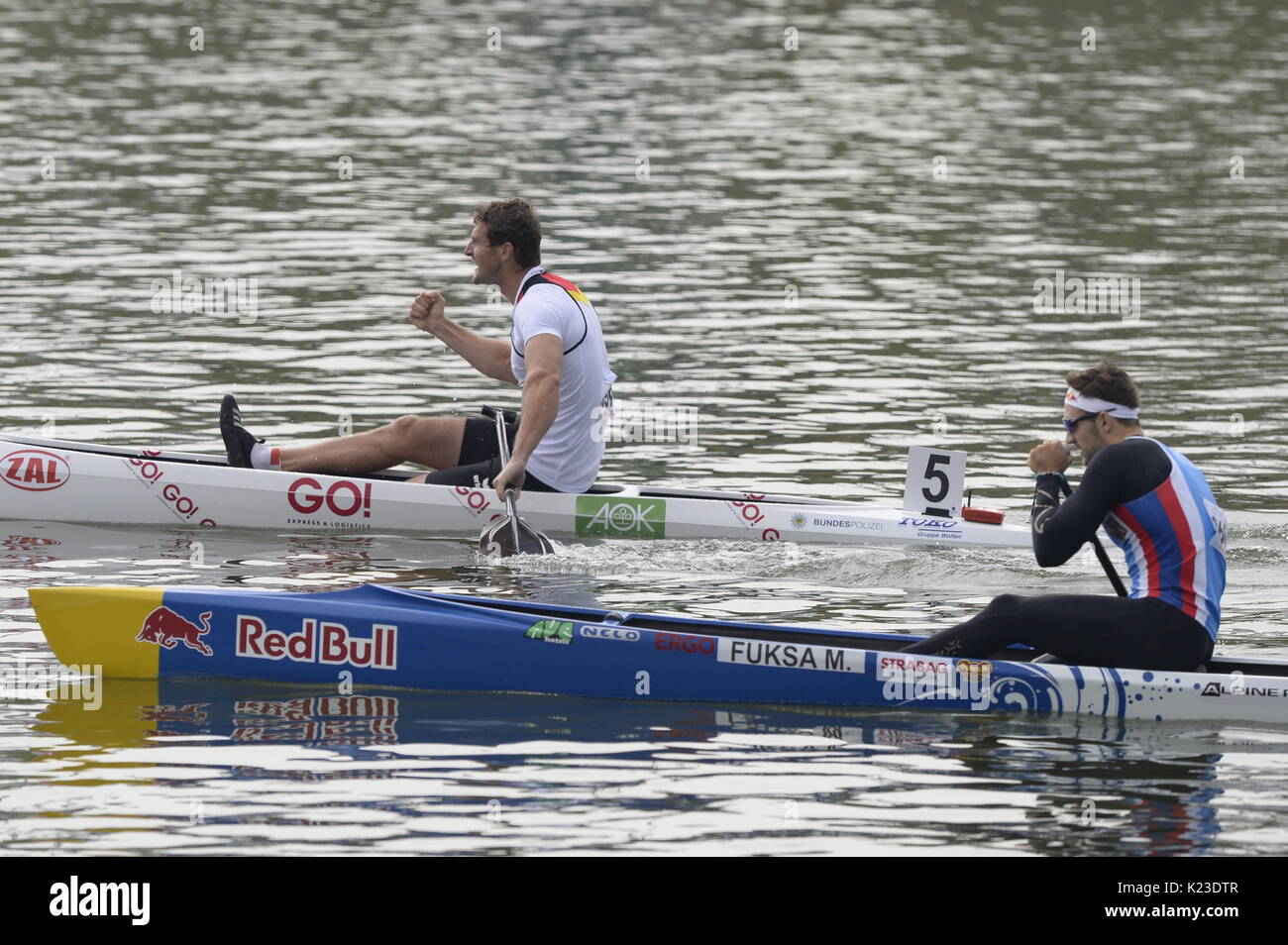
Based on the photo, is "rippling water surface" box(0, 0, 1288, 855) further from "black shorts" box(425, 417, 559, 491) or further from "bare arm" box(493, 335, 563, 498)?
"bare arm" box(493, 335, 563, 498)

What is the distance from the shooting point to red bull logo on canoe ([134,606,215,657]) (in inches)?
410

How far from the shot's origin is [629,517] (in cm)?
1362

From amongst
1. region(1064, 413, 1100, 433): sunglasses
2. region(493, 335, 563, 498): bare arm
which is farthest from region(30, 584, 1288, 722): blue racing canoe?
region(493, 335, 563, 498): bare arm

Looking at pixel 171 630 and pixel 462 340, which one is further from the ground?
pixel 462 340

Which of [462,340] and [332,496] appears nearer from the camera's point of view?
[462,340]

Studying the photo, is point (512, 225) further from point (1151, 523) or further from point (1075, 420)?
point (1151, 523)

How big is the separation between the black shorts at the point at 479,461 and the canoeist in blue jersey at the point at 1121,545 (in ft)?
14.5

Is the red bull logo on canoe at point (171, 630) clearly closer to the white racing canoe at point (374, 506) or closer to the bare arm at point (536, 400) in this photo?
the bare arm at point (536, 400)

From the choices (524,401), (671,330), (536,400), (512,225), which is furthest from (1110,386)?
(671,330)

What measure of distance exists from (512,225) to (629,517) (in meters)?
2.12

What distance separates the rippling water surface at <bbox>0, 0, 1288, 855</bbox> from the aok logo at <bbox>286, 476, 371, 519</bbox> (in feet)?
0.86

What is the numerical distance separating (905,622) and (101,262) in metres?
13.5

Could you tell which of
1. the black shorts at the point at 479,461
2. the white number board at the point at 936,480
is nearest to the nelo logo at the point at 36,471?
the black shorts at the point at 479,461

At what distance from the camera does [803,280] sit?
891 inches
